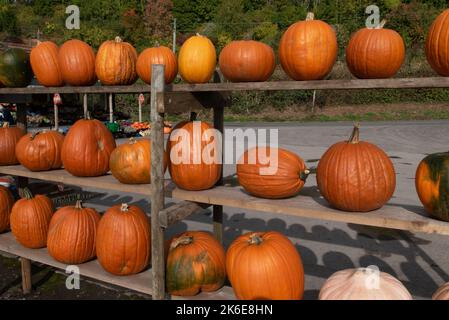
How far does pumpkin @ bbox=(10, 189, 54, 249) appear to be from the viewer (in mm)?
3947

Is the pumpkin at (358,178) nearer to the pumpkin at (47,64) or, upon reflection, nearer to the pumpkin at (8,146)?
the pumpkin at (47,64)

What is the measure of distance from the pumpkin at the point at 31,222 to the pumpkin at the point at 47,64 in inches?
46.9

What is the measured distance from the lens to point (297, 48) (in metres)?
2.59

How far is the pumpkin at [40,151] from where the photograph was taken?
3.87 meters

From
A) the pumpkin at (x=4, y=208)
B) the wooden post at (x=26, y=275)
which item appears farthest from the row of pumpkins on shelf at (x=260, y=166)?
the wooden post at (x=26, y=275)

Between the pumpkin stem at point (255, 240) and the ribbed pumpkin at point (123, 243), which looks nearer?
the pumpkin stem at point (255, 240)

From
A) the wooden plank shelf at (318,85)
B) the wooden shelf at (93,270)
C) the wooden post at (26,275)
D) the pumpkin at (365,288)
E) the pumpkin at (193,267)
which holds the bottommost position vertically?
the wooden post at (26,275)

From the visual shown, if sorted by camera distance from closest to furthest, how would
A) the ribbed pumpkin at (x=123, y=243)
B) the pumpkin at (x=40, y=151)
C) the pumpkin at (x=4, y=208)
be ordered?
the ribbed pumpkin at (x=123, y=243) → the pumpkin at (x=40, y=151) → the pumpkin at (x=4, y=208)

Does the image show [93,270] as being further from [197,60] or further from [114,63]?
[197,60]

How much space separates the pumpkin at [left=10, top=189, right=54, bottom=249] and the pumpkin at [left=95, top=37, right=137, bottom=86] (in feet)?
4.93

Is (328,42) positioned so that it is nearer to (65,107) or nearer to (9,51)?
(9,51)

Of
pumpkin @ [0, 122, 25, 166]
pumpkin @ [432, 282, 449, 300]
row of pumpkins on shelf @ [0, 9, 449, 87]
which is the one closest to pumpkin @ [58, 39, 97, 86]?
row of pumpkins on shelf @ [0, 9, 449, 87]

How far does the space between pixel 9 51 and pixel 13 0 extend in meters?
89.5

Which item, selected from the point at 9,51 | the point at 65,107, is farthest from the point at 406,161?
the point at 65,107
